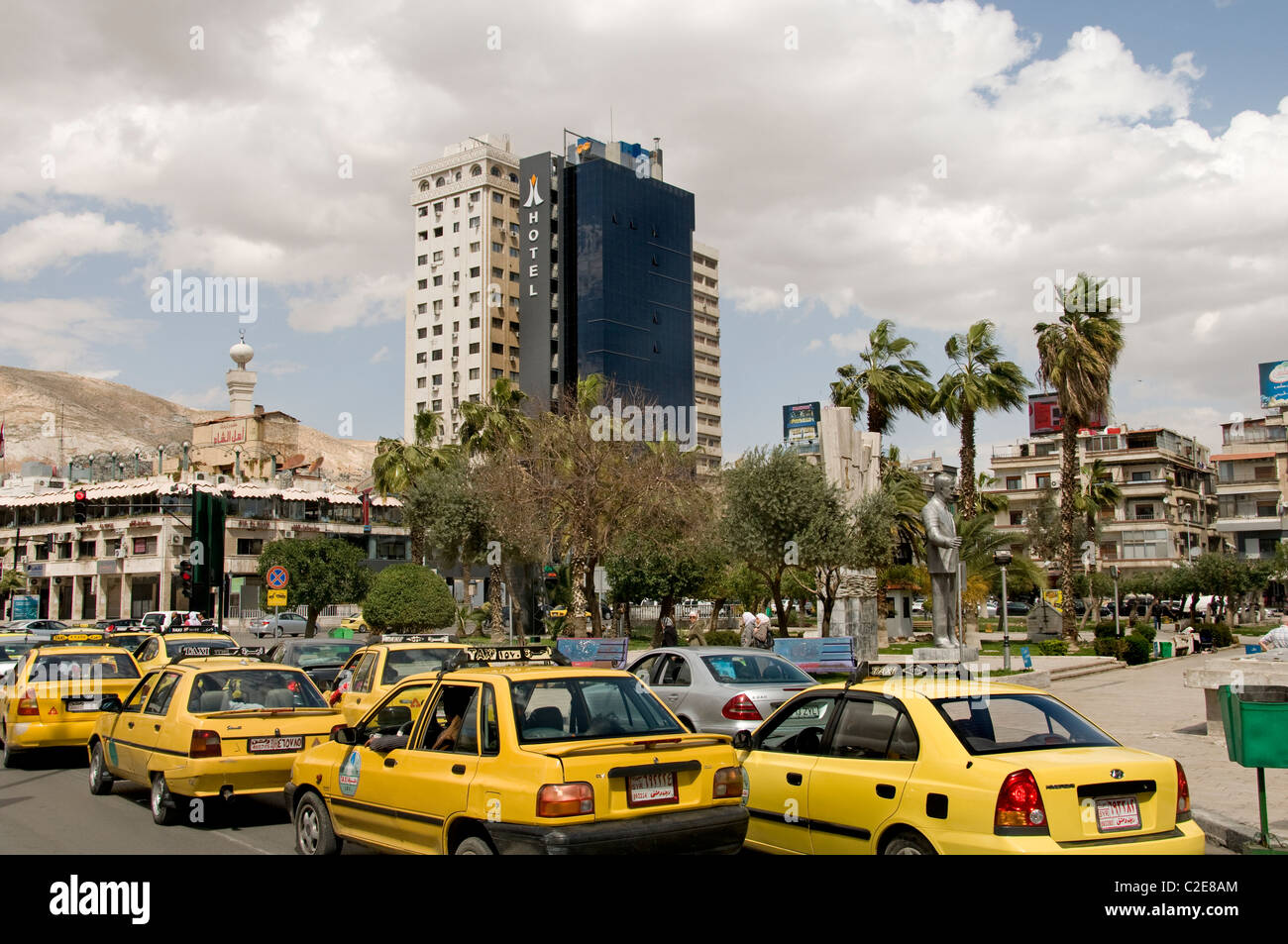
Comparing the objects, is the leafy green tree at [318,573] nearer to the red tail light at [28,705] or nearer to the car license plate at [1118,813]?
the red tail light at [28,705]

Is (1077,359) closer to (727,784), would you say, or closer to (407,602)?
(407,602)

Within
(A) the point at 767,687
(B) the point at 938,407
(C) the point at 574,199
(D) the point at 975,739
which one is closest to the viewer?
(D) the point at 975,739

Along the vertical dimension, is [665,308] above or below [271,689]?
above

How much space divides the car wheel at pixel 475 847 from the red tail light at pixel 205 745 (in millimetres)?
4285

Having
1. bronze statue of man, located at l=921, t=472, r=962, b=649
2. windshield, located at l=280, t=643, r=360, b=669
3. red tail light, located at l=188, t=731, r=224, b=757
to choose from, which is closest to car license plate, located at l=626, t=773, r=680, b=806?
red tail light, located at l=188, t=731, r=224, b=757

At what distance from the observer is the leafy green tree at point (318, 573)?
49.3m

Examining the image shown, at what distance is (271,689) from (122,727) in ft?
5.70

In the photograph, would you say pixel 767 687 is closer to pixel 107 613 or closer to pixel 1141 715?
pixel 1141 715

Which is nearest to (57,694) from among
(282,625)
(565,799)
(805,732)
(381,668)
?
(381,668)

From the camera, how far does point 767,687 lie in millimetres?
12750

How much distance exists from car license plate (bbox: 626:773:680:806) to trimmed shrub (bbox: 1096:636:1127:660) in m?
27.7

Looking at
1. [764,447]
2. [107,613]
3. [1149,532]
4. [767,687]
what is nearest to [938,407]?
[764,447]

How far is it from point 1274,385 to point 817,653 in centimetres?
8150

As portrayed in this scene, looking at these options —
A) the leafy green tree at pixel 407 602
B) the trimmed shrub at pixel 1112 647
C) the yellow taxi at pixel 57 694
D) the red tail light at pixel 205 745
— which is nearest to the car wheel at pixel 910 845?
the red tail light at pixel 205 745
